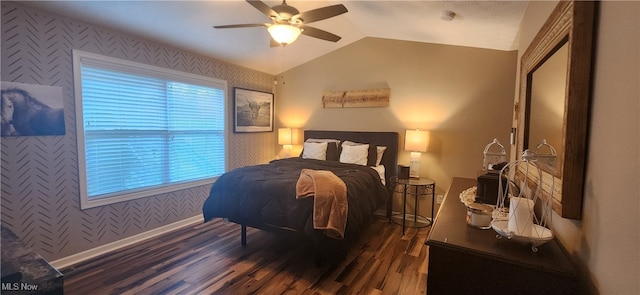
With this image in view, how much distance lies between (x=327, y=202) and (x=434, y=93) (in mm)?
2367

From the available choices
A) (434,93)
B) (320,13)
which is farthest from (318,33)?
(434,93)

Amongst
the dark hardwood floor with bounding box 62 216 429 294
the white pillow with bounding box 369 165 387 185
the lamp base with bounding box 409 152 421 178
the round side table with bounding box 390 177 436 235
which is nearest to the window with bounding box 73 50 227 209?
the dark hardwood floor with bounding box 62 216 429 294

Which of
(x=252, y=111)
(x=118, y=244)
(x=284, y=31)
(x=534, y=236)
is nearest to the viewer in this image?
(x=534, y=236)

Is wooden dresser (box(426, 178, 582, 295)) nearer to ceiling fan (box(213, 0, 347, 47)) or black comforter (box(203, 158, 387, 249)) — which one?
black comforter (box(203, 158, 387, 249))

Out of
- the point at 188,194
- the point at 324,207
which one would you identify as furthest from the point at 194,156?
the point at 324,207

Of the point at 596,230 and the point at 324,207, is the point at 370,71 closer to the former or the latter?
the point at 324,207

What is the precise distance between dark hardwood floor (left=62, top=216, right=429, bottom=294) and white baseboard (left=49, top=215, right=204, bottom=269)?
0.27ft

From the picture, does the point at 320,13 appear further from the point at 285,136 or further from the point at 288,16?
the point at 285,136

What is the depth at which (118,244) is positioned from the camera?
9.86 ft

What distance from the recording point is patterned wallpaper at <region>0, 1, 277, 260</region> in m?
2.28

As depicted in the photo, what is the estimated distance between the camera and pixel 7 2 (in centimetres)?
222

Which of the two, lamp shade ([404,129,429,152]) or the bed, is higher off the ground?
lamp shade ([404,129,429,152])

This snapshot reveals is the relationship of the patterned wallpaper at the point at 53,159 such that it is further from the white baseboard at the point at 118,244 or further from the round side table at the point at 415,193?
the round side table at the point at 415,193

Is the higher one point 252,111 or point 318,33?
point 318,33
